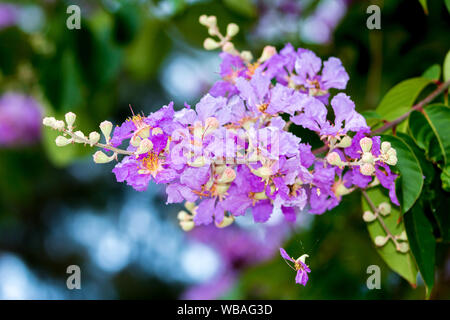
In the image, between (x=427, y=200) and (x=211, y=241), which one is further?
(x=211, y=241)

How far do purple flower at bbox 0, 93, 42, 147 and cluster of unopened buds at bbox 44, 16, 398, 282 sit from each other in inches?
86.5

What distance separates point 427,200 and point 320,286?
1.78 ft

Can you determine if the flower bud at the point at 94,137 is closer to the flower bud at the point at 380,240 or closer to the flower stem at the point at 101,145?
the flower stem at the point at 101,145

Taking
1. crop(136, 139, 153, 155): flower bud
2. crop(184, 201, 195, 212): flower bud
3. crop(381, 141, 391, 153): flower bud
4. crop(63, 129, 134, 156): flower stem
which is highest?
crop(63, 129, 134, 156): flower stem

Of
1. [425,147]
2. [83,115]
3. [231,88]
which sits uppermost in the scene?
[83,115]

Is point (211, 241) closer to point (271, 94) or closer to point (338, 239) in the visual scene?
point (338, 239)

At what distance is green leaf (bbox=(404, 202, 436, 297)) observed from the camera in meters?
0.80

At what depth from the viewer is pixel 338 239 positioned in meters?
1.72

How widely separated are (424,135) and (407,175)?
3.9 inches

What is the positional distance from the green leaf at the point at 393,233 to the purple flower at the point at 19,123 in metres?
2.25

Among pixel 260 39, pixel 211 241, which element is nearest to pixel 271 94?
pixel 260 39

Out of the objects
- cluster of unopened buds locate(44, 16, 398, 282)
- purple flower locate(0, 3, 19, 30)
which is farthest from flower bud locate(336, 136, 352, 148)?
purple flower locate(0, 3, 19, 30)

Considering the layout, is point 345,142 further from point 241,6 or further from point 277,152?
point 241,6

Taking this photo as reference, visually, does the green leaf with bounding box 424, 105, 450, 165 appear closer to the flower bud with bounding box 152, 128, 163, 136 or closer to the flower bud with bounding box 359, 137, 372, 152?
the flower bud with bounding box 359, 137, 372, 152
